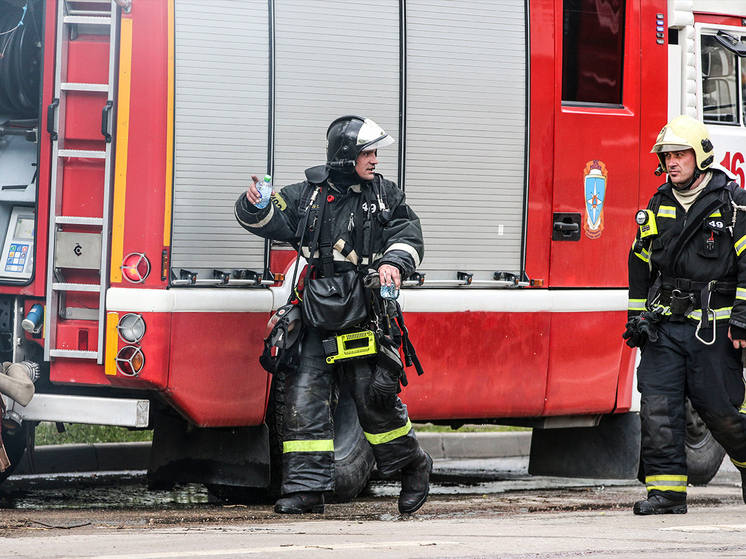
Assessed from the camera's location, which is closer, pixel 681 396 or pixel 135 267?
pixel 135 267

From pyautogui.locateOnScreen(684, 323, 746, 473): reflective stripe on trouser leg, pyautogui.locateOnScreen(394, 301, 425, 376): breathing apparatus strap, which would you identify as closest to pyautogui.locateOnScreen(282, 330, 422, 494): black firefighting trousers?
pyautogui.locateOnScreen(394, 301, 425, 376): breathing apparatus strap

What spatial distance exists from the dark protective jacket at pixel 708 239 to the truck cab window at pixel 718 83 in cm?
165

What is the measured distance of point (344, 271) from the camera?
5703mm

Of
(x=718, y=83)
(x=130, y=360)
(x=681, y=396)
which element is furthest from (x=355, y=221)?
(x=718, y=83)

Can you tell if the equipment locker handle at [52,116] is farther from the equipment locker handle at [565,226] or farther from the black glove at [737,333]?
the black glove at [737,333]

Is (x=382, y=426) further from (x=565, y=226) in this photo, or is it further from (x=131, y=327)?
(x=565, y=226)

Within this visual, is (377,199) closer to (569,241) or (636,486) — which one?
(569,241)

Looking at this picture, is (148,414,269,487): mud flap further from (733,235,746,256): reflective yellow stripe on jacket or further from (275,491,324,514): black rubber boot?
(733,235,746,256): reflective yellow stripe on jacket

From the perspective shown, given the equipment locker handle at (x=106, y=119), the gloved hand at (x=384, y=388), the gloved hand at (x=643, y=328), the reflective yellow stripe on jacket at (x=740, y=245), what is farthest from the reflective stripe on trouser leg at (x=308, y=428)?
the reflective yellow stripe on jacket at (x=740, y=245)

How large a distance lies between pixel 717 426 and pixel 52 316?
3.38m

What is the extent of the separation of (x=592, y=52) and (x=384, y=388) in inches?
104

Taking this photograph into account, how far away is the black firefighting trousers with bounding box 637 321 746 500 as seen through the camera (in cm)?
584

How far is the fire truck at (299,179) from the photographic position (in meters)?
5.63

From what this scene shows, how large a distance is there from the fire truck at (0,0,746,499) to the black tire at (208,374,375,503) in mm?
17
